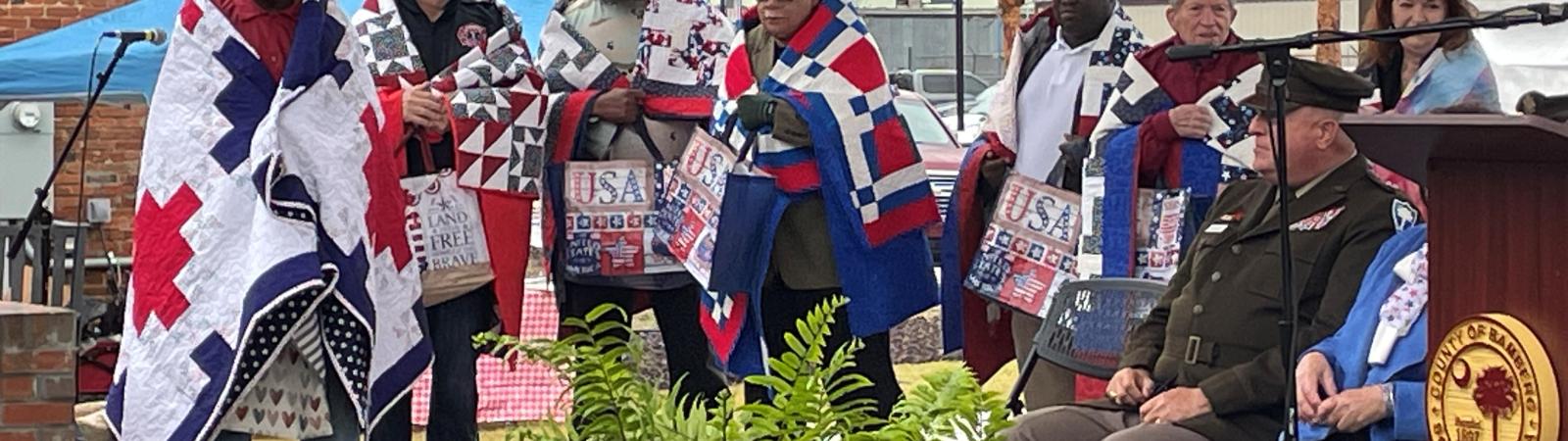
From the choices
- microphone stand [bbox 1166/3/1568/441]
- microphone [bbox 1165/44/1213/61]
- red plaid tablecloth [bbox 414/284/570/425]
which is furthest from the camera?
red plaid tablecloth [bbox 414/284/570/425]

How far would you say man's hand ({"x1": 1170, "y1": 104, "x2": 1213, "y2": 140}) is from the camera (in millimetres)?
5617

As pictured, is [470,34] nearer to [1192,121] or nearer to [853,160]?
[853,160]

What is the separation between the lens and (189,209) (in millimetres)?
4594

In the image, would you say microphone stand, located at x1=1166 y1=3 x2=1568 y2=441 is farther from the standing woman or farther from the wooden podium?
the standing woman

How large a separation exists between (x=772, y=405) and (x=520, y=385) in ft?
19.2

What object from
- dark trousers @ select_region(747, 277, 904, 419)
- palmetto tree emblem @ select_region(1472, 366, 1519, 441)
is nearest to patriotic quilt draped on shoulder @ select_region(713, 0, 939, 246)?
dark trousers @ select_region(747, 277, 904, 419)

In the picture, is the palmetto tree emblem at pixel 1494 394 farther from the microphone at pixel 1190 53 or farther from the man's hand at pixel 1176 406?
the man's hand at pixel 1176 406

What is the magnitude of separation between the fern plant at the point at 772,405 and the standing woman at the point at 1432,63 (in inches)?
125

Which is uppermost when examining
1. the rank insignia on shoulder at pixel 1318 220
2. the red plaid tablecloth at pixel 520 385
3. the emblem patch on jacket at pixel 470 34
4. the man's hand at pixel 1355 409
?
the emblem patch on jacket at pixel 470 34

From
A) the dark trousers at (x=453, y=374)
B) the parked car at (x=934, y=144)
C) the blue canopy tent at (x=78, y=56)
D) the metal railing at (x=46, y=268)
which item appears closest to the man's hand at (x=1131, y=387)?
the dark trousers at (x=453, y=374)

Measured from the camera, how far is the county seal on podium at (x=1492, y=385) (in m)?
2.93

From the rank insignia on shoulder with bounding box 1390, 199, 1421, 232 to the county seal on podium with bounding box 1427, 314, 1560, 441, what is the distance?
117 cm

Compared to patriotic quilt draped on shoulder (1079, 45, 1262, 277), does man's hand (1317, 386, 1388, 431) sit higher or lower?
lower

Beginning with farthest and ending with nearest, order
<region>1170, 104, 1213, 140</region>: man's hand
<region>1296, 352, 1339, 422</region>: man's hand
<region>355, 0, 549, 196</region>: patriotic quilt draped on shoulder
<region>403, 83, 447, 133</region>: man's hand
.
Answer: <region>355, 0, 549, 196</region>: patriotic quilt draped on shoulder, <region>403, 83, 447, 133</region>: man's hand, <region>1170, 104, 1213, 140</region>: man's hand, <region>1296, 352, 1339, 422</region>: man's hand
